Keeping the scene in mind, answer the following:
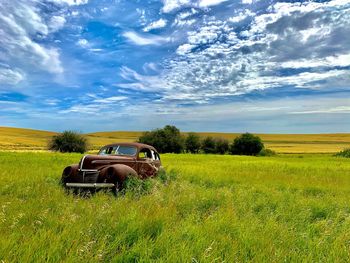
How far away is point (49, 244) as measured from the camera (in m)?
4.11

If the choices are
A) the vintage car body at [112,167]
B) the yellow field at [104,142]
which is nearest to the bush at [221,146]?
the yellow field at [104,142]

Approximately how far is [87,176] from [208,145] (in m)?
71.1

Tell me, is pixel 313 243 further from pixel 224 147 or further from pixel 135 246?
pixel 224 147

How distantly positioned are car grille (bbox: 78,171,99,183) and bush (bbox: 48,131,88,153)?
51154mm

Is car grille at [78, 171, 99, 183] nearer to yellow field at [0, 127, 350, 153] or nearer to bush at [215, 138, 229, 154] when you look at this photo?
yellow field at [0, 127, 350, 153]

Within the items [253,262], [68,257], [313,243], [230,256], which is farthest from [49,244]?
[313,243]

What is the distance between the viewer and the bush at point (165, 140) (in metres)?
74.7

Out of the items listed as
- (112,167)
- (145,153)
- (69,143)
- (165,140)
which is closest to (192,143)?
(165,140)

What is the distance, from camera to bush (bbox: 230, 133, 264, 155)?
77.6 m

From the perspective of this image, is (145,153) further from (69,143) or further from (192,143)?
(192,143)

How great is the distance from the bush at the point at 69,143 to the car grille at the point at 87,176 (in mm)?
51154

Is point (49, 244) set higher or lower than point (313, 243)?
higher

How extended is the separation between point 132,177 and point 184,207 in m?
4.05

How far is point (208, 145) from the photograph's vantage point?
82.1 metres
